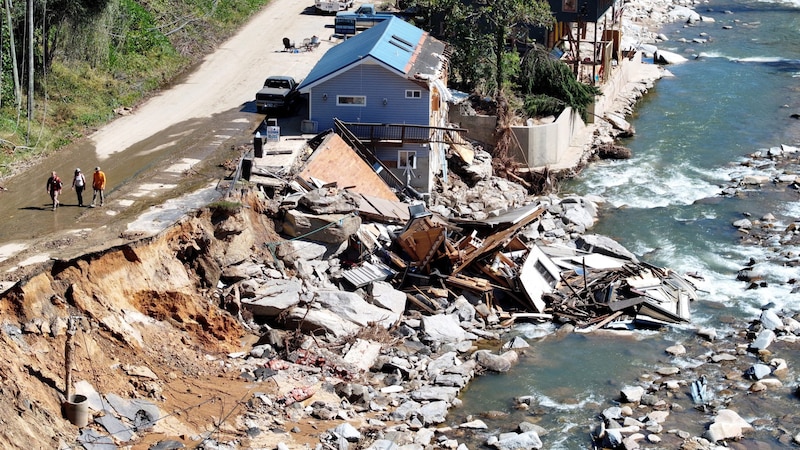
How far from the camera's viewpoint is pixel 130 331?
27.1 meters

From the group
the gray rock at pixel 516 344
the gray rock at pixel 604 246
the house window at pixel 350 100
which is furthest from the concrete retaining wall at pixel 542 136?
the gray rock at pixel 516 344

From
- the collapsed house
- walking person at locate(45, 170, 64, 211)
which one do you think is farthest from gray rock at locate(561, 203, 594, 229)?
walking person at locate(45, 170, 64, 211)

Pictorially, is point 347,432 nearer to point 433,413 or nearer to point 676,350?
point 433,413

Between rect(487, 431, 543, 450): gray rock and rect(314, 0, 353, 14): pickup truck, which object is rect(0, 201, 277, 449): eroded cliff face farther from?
rect(314, 0, 353, 14): pickup truck

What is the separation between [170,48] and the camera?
5206 centimetres

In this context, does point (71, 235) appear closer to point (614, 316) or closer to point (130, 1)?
point (614, 316)

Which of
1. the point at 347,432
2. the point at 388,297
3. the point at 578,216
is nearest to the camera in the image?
the point at 347,432

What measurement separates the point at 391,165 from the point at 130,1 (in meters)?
20.7

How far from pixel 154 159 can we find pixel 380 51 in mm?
9453

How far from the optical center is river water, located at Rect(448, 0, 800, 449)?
29380mm

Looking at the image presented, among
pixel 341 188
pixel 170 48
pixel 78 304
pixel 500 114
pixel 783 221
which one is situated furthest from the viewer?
pixel 170 48

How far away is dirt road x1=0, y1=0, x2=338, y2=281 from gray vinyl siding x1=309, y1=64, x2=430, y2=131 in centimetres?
309

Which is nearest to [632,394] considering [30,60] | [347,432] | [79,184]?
[347,432]

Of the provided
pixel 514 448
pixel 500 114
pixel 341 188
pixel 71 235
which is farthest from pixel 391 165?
pixel 514 448
